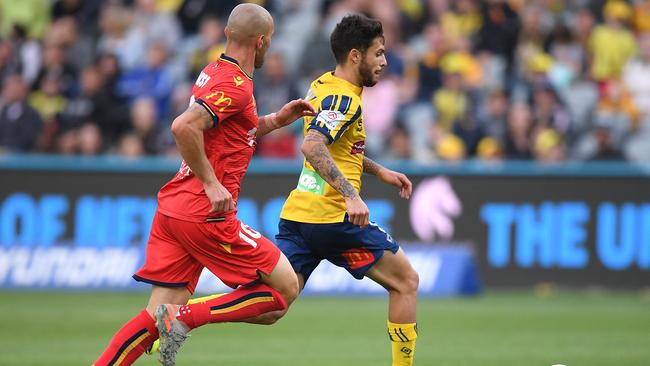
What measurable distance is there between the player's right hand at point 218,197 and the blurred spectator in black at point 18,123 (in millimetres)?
10790

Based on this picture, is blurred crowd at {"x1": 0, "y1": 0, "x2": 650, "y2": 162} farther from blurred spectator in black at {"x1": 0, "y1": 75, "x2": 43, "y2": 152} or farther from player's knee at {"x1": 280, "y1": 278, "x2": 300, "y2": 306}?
player's knee at {"x1": 280, "y1": 278, "x2": 300, "y2": 306}

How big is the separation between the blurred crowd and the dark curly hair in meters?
9.01

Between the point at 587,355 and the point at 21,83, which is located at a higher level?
the point at 21,83

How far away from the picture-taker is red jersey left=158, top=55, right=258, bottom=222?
24.6 feet

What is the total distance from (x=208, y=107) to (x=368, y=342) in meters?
4.80

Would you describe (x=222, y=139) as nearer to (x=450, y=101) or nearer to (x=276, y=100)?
(x=276, y=100)

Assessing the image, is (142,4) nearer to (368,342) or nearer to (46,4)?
(46,4)

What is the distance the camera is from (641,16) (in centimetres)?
2097

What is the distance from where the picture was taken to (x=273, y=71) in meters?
17.8

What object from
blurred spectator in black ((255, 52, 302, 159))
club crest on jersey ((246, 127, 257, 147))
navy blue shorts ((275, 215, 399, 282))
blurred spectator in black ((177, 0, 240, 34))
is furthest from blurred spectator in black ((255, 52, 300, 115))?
club crest on jersey ((246, 127, 257, 147))

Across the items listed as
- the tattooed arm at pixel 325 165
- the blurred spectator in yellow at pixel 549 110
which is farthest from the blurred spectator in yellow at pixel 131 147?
the tattooed arm at pixel 325 165

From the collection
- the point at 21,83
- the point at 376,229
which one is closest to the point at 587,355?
the point at 376,229

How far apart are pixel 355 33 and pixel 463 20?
12145 mm

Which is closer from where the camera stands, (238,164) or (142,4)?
(238,164)
